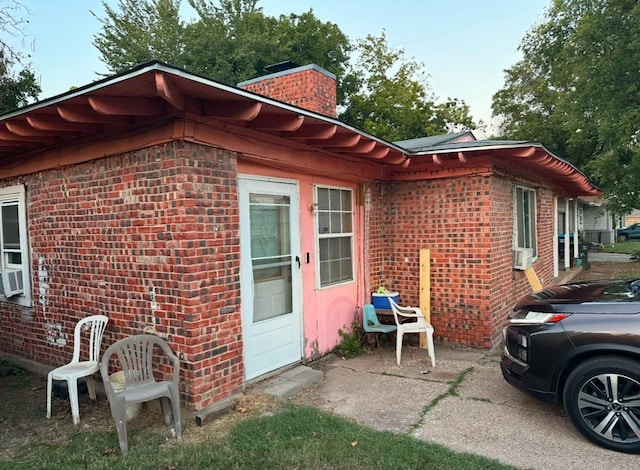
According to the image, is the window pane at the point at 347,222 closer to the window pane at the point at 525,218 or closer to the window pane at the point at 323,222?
the window pane at the point at 323,222

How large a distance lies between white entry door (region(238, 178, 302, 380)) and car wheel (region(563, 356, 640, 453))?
2960mm

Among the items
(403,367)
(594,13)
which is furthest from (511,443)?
Answer: (594,13)

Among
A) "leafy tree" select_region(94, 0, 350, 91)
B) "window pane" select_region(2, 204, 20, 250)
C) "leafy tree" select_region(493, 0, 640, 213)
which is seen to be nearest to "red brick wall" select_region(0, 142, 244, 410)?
"window pane" select_region(2, 204, 20, 250)

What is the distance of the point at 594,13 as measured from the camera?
13.6 m

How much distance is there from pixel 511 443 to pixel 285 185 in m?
3.46

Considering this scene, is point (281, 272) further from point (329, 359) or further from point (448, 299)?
point (448, 299)

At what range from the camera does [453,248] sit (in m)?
6.36

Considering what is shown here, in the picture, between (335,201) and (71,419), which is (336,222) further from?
(71,419)

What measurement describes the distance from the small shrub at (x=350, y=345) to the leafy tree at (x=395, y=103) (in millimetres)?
21169

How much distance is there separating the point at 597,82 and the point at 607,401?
46.3 ft

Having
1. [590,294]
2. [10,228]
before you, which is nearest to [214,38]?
[10,228]

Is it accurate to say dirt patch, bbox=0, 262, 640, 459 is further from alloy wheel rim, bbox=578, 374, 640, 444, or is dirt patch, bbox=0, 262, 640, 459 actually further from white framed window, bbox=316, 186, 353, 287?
alloy wheel rim, bbox=578, 374, 640, 444

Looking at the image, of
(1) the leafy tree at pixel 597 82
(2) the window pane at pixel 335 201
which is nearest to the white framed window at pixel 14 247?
(2) the window pane at pixel 335 201

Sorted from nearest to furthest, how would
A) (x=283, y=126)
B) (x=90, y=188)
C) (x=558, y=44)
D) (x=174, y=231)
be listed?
(x=174, y=231) → (x=283, y=126) → (x=90, y=188) → (x=558, y=44)
